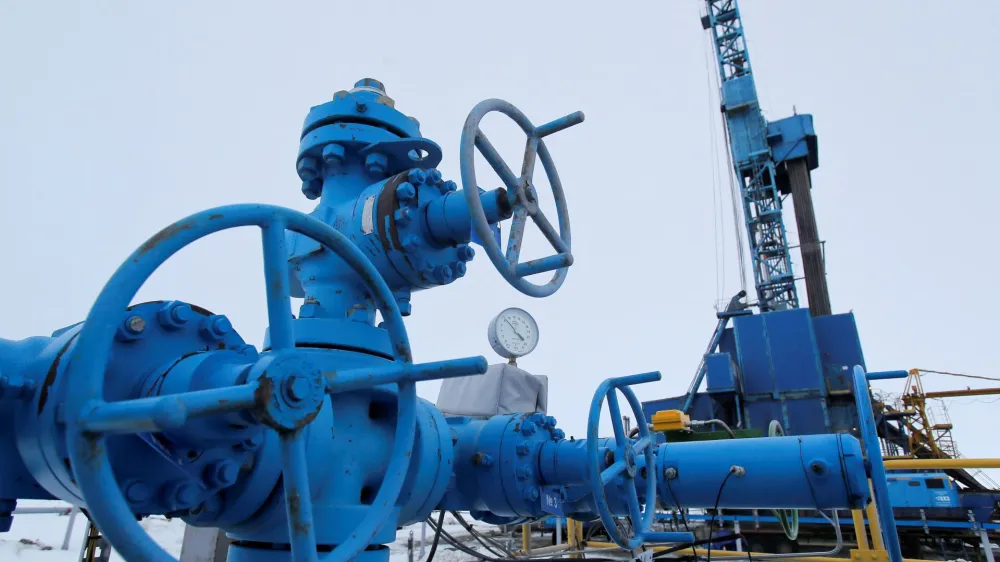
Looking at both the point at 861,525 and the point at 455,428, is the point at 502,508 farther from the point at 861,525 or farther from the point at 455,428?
the point at 861,525

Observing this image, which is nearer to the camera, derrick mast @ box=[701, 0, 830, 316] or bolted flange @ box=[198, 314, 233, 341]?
bolted flange @ box=[198, 314, 233, 341]

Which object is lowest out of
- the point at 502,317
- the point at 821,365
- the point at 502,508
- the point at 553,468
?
the point at 502,508

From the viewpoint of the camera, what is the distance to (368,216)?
1.79 m

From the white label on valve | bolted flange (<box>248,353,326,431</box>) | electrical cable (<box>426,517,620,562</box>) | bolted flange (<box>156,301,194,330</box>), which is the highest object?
the white label on valve

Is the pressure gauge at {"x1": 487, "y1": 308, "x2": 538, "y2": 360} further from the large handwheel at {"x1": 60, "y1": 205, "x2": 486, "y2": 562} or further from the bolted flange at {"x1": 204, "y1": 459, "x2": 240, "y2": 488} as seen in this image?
the bolted flange at {"x1": 204, "y1": 459, "x2": 240, "y2": 488}

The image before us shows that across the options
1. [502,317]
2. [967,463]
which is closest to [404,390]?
[502,317]

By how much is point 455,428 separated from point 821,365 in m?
9.43

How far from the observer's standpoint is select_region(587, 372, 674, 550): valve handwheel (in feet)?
5.58

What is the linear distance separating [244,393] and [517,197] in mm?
1061

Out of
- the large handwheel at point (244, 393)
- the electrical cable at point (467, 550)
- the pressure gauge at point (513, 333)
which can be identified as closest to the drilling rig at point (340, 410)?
the large handwheel at point (244, 393)

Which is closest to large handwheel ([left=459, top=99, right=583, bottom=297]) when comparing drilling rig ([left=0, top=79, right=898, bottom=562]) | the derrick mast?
drilling rig ([left=0, top=79, right=898, bottom=562])

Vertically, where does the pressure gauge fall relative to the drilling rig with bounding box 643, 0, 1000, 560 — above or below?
below

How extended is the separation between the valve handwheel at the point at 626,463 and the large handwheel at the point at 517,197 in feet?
1.15

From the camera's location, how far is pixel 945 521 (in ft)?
20.9
